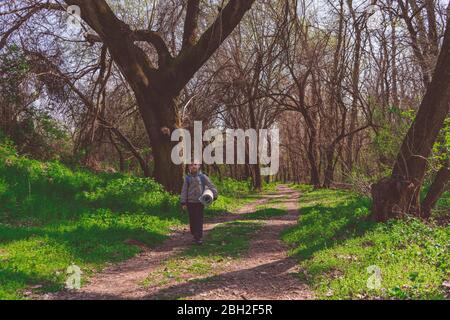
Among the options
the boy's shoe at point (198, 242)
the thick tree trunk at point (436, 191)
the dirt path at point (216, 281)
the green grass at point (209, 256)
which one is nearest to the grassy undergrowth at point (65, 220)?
the dirt path at point (216, 281)

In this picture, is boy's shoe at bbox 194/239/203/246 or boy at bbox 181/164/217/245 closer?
boy's shoe at bbox 194/239/203/246

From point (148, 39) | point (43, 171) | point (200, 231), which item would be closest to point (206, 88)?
point (148, 39)

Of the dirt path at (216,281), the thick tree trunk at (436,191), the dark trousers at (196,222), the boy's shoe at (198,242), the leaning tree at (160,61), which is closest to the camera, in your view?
→ the dirt path at (216,281)

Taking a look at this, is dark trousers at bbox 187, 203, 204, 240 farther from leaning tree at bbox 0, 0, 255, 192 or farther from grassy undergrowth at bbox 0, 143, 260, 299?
leaning tree at bbox 0, 0, 255, 192

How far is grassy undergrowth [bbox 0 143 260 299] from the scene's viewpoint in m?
6.53

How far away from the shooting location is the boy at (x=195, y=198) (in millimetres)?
9141

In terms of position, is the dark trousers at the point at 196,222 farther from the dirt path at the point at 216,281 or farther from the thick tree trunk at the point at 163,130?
the thick tree trunk at the point at 163,130

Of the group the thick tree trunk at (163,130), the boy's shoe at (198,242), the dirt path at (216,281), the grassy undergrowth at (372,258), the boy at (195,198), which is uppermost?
the thick tree trunk at (163,130)

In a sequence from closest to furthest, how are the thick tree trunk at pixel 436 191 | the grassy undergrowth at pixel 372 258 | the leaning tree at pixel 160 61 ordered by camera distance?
1. the grassy undergrowth at pixel 372 258
2. the thick tree trunk at pixel 436 191
3. the leaning tree at pixel 160 61

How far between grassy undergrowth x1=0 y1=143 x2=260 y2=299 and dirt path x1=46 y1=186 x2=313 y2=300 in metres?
0.40

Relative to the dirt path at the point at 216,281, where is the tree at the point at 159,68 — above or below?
above

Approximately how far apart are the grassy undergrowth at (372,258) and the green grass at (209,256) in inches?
47.8

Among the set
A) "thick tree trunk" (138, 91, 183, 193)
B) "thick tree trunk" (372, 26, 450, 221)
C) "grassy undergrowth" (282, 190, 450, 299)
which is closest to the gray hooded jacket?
"grassy undergrowth" (282, 190, 450, 299)

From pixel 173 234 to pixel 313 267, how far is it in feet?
15.7
